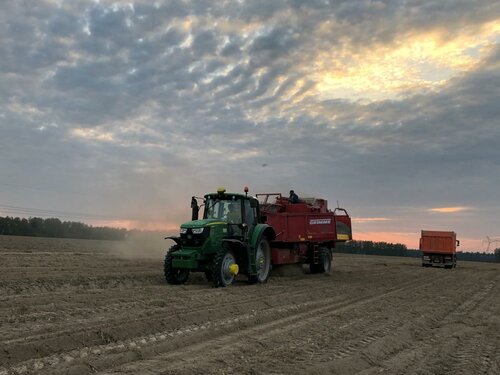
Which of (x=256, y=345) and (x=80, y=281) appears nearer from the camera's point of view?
(x=256, y=345)

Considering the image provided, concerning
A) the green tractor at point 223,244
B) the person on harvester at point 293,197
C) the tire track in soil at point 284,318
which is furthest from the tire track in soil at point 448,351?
the person on harvester at point 293,197

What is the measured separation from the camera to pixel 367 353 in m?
6.01

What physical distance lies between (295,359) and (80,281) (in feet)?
28.9

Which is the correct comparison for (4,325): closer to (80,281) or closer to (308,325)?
(308,325)

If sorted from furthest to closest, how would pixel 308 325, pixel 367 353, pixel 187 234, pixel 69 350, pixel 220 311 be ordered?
pixel 187 234, pixel 220 311, pixel 308 325, pixel 367 353, pixel 69 350

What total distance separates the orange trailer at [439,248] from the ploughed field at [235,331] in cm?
2212

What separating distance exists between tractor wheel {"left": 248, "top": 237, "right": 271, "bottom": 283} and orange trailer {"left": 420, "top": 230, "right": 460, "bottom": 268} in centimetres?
2235

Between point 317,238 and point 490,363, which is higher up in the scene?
point 317,238

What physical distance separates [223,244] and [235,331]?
527 cm

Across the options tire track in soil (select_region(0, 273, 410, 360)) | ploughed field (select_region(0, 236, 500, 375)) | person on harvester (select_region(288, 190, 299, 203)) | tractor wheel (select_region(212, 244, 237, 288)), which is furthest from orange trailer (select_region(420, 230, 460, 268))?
tire track in soil (select_region(0, 273, 410, 360))

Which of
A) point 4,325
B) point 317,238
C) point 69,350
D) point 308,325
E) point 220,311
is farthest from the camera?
point 317,238

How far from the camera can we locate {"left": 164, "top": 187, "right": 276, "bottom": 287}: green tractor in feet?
39.7

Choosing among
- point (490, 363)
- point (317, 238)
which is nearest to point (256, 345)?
point (490, 363)

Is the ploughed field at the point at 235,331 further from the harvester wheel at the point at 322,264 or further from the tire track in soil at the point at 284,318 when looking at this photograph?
the harvester wheel at the point at 322,264
